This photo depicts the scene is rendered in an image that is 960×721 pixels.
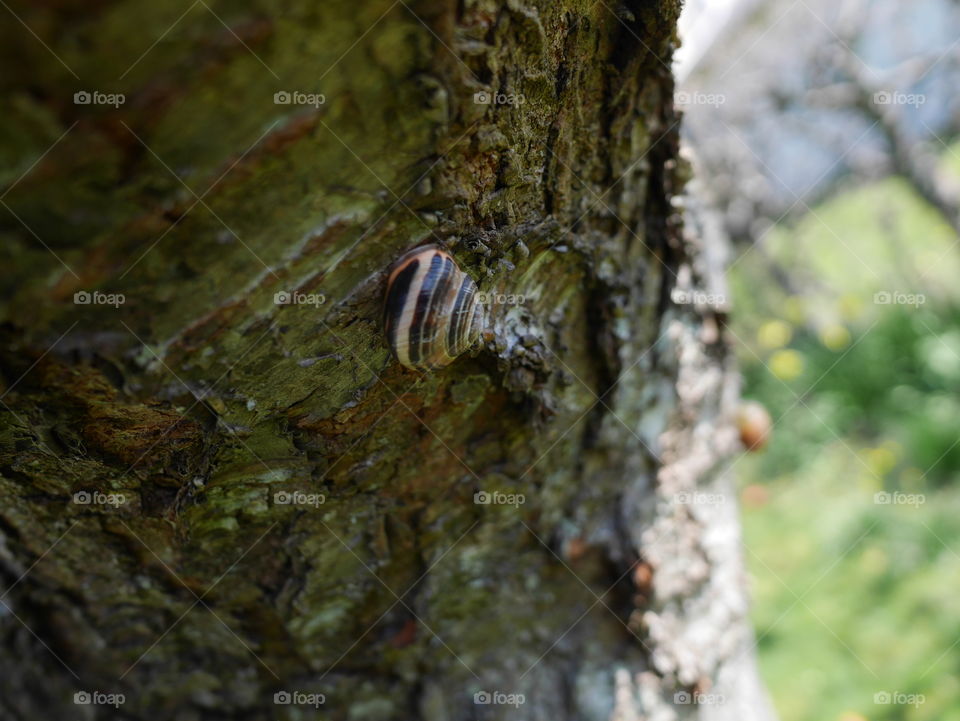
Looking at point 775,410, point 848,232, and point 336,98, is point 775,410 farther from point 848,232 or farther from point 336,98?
point 336,98

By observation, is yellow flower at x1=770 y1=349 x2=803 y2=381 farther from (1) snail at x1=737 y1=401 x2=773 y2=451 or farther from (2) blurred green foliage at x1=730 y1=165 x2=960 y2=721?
(1) snail at x1=737 y1=401 x2=773 y2=451

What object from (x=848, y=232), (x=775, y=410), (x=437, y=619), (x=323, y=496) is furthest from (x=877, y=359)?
(x=323, y=496)

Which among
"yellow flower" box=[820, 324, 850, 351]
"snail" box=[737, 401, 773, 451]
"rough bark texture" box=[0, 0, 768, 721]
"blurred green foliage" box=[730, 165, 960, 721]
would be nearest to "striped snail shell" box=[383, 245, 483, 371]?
"rough bark texture" box=[0, 0, 768, 721]

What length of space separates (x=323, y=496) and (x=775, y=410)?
4692 millimetres

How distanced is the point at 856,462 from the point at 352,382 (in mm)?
4467

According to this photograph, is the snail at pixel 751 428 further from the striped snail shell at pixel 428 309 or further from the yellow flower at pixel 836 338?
the yellow flower at pixel 836 338

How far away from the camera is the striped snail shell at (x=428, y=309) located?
105cm

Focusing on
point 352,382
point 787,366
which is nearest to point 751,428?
point 352,382

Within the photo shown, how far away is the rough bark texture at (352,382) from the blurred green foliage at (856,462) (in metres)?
1.59

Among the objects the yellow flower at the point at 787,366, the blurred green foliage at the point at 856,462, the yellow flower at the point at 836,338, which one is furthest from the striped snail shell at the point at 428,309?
the yellow flower at the point at 836,338

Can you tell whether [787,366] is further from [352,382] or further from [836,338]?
[352,382]

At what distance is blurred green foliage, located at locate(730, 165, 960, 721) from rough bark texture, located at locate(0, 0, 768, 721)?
5.20ft

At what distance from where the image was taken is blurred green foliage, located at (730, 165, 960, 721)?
10.2 ft

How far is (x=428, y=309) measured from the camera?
1.04m
